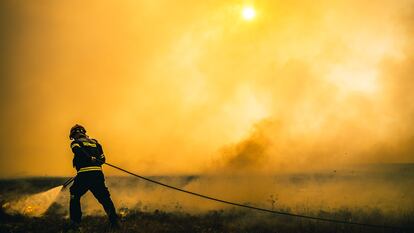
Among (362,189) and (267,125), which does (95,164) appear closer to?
(362,189)

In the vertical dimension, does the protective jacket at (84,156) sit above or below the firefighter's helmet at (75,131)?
below

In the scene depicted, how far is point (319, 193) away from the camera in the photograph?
14281 mm

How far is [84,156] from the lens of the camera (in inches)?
320

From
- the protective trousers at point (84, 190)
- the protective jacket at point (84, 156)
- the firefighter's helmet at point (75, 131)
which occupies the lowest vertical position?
the protective trousers at point (84, 190)

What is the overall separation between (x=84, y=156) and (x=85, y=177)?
437mm

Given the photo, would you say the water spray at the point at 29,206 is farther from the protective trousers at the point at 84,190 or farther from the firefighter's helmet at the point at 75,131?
A: the firefighter's helmet at the point at 75,131

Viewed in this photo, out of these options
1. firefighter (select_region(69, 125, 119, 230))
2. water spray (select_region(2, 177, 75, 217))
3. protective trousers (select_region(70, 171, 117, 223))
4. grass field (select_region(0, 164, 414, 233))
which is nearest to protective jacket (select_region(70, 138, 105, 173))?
firefighter (select_region(69, 125, 119, 230))

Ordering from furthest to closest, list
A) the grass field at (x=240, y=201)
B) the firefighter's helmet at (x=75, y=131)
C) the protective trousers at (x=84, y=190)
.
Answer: the grass field at (x=240, y=201) < the firefighter's helmet at (x=75, y=131) < the protective trousers at (x=84, y=190)

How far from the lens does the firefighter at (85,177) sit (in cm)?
803

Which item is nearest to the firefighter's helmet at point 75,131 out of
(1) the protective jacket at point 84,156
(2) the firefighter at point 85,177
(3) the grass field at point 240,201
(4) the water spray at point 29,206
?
→ (2) the firefighter at point 85,177

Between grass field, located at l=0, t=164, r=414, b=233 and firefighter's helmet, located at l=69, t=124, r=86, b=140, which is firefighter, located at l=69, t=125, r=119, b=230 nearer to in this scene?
firefighter's helmet, located at l=69, t=124, r=86, b=140

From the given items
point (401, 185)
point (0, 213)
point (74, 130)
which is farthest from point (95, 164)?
point (401, 185)

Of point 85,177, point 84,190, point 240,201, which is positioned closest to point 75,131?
point 85,177

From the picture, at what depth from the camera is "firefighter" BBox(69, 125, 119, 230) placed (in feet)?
26.3
